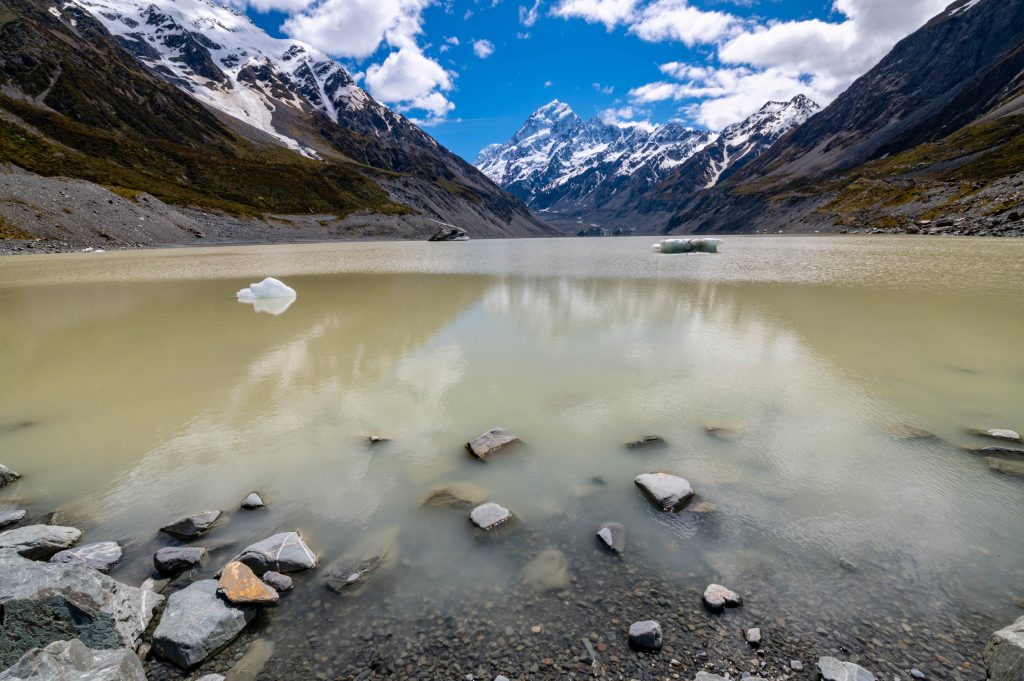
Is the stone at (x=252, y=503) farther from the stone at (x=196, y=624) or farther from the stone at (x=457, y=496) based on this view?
the stone at (x=457, y=496)

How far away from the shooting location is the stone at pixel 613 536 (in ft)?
21.5

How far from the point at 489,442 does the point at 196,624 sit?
5467 mm

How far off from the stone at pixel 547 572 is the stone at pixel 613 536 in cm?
64

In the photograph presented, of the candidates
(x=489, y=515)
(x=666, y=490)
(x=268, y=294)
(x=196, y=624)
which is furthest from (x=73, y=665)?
(x=268, y=294)

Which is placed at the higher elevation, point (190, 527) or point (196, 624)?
point (196, 624)

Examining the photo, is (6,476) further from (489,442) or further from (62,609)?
(489,442)

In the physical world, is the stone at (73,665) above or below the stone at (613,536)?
above

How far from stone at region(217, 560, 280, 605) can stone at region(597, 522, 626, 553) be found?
14.2ft

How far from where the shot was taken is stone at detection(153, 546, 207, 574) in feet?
20.5

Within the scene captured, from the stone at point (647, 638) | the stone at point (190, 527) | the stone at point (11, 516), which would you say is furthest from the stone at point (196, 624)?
the stone at point (647, 638)

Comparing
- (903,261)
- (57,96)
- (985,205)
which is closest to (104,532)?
(903,261)

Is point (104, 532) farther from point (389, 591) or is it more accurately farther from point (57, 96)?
point (57, 96)

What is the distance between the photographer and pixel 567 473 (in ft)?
28.3

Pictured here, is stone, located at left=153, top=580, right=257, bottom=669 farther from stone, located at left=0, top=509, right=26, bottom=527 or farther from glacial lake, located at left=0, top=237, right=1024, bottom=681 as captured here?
stone, located at left=0, top=509, right=26, bottom=527
